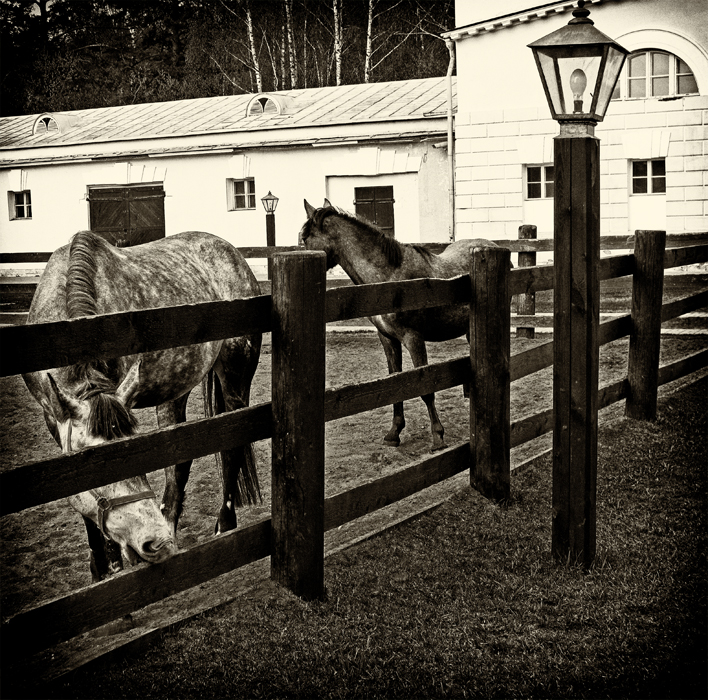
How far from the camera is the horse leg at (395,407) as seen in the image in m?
6.58

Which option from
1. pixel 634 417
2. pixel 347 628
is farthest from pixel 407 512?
pixel 634 417

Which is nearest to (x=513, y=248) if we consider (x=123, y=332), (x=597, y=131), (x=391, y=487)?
(x=391, y=487)

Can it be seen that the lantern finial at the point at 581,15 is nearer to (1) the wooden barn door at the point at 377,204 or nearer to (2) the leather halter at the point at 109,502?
(2) the leather halter at the point at 109,502

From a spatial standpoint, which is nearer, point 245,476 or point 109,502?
point 109,502

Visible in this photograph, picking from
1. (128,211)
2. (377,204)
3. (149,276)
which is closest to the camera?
(149,276)

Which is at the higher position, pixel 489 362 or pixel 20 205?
pixel 20 205

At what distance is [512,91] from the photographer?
19.1 meters

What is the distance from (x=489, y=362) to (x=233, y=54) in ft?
94.4

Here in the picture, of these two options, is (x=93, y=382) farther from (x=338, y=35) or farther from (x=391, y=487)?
(x=338, y=35)

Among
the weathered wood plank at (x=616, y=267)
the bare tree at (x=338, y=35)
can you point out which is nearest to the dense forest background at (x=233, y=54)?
the bare tree at (x=338, y=35)

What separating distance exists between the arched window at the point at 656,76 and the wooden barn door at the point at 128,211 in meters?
11.5

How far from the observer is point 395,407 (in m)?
6.63

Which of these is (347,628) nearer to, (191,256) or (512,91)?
(191,256)

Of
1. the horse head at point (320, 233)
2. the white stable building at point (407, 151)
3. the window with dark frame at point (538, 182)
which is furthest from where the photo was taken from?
the window with dark frame at point (538, 182)
